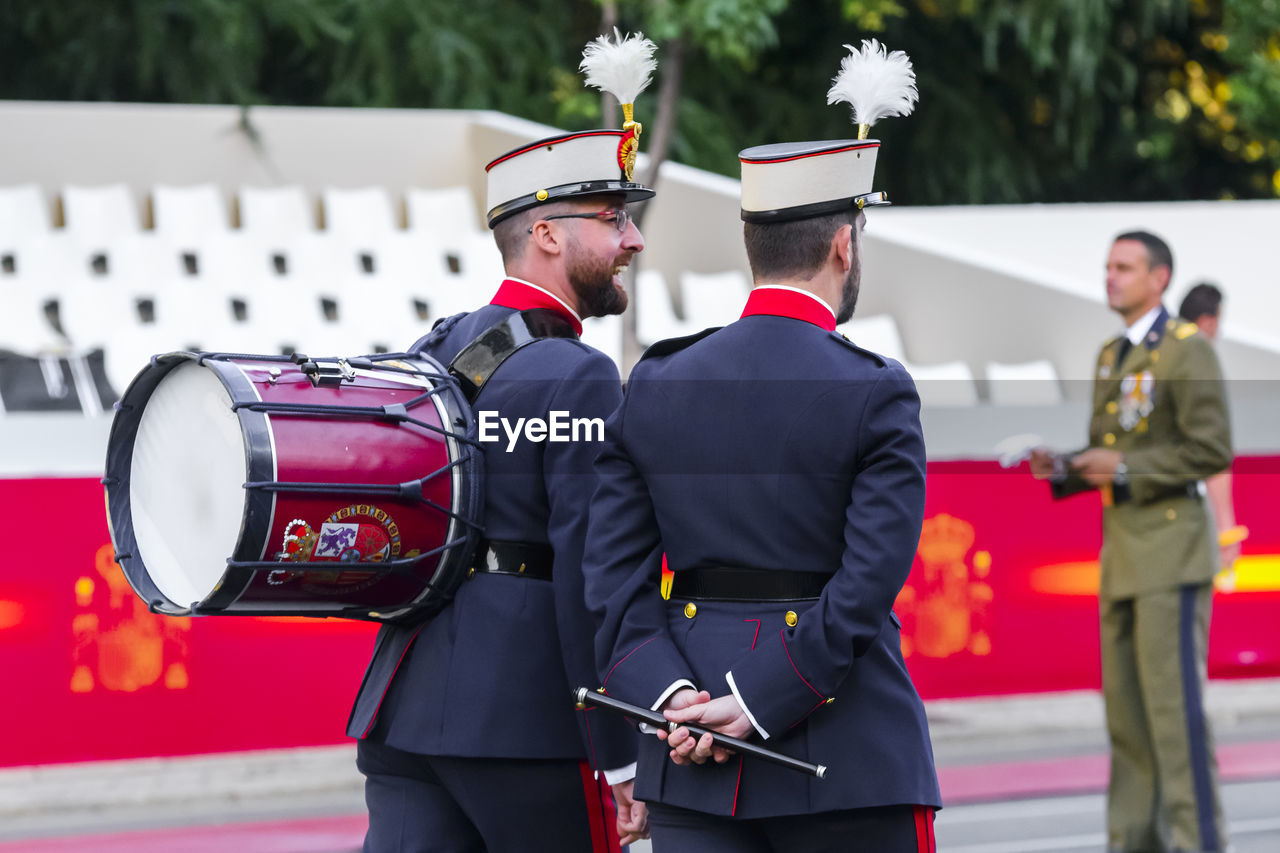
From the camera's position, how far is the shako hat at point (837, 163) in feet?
8.32

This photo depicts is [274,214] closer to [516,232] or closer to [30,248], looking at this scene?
[30,248]

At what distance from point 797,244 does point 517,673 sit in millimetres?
924

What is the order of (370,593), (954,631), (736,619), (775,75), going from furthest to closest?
(775,75)
(954,631)
(370,593)
(736,619)

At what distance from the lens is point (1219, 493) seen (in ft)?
17.4

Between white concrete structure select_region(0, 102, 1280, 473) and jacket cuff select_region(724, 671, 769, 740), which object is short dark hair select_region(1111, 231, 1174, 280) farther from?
white concrete structure select_region(0, 102, 1280, 473)

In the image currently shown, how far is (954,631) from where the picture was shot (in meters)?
6.39

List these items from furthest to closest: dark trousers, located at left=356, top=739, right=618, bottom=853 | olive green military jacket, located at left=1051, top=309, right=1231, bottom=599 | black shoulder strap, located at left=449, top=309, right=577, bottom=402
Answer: olive green military jacket, located at left=1051, top=309, right=1231, bottom=599
black shoulder strap, located at left=449, top=309, right=577, bottom=402
dark trousers, located at left=356, top=739, right=618, bottom=853

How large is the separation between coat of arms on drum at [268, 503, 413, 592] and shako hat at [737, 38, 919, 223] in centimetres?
78

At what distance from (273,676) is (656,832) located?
336 centimetres

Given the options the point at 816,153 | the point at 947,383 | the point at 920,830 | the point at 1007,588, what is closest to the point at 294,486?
the point at 816,153

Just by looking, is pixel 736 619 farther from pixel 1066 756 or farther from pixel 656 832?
pixel 1066 756

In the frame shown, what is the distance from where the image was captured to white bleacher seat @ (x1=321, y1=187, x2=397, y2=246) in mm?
11875

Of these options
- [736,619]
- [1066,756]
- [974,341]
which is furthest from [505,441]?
[974,341]

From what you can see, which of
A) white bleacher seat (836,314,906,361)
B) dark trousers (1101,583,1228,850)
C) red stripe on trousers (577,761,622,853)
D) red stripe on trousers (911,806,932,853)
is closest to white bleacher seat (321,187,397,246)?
white bleacher seat (836,314,906,361)
